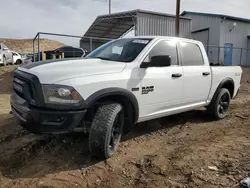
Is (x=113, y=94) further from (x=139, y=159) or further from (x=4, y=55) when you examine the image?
(x=4, y=55)

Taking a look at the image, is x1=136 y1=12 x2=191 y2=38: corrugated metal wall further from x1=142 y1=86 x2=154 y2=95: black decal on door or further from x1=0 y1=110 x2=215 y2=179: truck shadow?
x1=142 y1=86 x2=154 y2=95: black decal on door

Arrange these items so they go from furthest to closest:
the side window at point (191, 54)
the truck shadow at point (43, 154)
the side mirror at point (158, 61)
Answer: the side window at point (191, 54) < the side mirror at point (158, 61) < the truck shadow at point (43, 154)

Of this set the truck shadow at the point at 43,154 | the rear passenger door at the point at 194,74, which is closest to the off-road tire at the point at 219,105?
the rear passenger door at the point at 194,74

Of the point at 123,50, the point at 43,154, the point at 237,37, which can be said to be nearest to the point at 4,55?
the point at 123,50

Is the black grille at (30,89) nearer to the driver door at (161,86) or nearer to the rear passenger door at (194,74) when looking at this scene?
the driver door at (161,86)

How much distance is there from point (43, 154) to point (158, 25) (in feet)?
57.9

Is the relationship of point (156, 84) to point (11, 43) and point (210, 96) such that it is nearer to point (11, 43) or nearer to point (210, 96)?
point (210, 96)

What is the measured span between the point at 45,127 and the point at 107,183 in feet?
3.49

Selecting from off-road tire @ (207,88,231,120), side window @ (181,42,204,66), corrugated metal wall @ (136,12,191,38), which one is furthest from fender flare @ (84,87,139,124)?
corrugated metal wall @ (136,12,191,38)

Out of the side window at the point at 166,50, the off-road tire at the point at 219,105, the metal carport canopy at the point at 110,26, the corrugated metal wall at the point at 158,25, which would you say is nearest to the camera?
the side window at the point at 166,50

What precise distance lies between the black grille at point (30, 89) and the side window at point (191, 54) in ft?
9.42

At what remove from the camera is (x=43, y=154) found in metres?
4.33

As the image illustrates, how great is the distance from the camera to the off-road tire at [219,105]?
6.22m

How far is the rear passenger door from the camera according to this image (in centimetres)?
532
